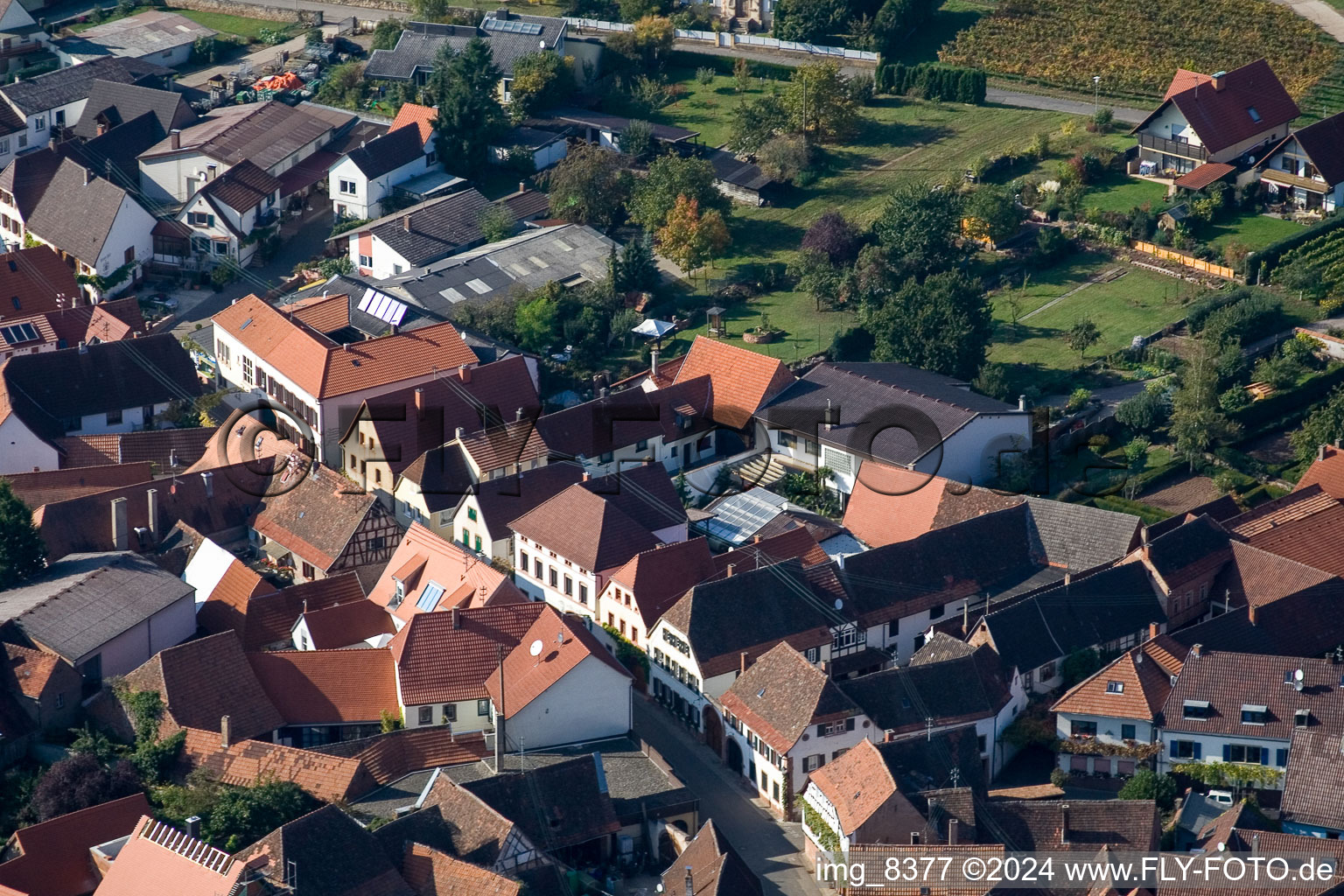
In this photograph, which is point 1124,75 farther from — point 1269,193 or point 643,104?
point 643,104

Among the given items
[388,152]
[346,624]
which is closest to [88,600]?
[346,624]

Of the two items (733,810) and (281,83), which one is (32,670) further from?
(281,83)

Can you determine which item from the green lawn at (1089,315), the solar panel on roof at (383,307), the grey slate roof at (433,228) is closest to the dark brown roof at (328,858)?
the solar panel on roof at (383,307)

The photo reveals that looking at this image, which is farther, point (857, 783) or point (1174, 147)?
point (1174, 147)

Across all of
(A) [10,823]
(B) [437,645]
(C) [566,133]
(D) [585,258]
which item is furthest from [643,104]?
(A) [10,823]

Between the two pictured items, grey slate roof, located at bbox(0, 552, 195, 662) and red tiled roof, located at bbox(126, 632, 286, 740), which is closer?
red tiled roof, located at bbox(126, 632, 286, 740)

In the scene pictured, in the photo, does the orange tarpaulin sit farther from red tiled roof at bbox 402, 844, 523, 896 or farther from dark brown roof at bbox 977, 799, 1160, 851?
dark brown roof at bbox 977, 799, 1160, 851

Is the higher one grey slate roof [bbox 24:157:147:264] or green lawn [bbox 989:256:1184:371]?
green lawn [bbox 989:256:1184:371]

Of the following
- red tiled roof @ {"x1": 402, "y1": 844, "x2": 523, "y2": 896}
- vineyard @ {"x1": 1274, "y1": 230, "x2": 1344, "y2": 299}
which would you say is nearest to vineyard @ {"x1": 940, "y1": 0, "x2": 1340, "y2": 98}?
vineyard @ {"x1": 1274, "y1": 230, "x2": 1344, "y2": 299}
